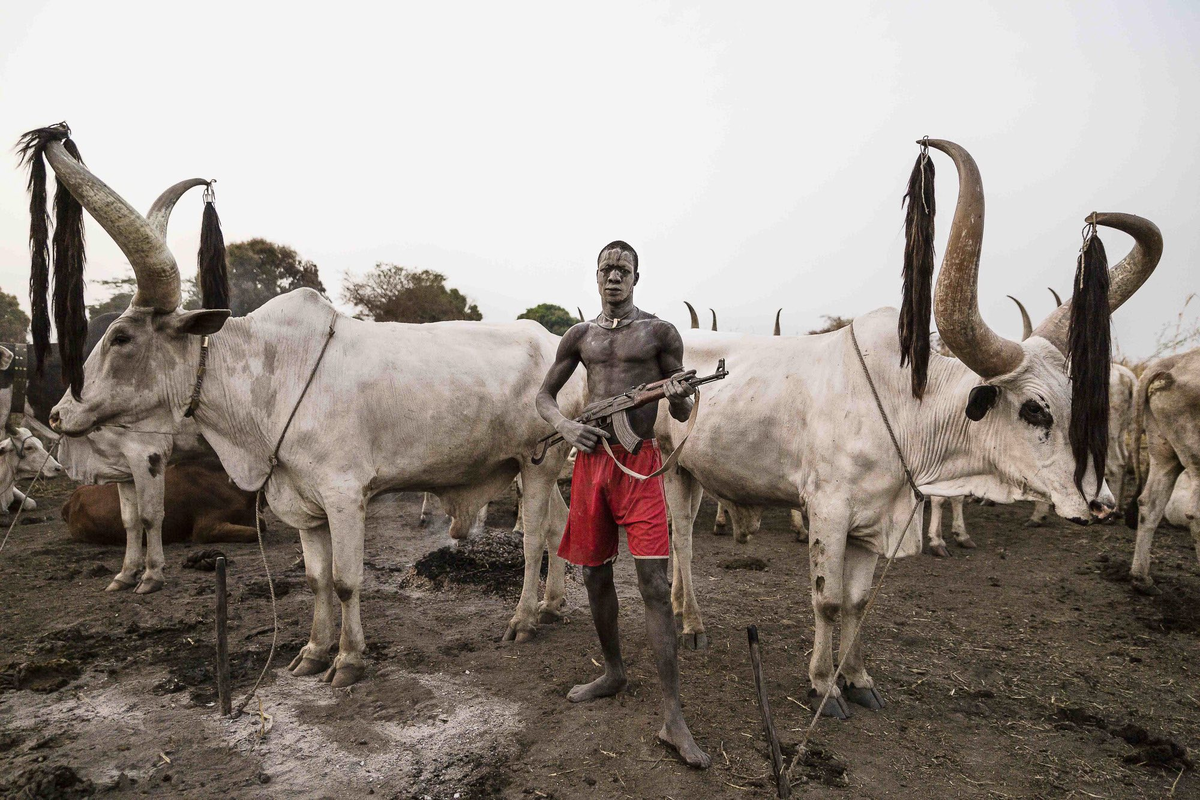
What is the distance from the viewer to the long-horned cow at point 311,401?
4.09 metres

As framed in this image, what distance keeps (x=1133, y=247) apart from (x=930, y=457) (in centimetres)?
156

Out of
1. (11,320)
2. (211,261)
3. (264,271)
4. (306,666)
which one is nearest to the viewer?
(306,666)

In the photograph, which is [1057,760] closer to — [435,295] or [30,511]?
[30,511]

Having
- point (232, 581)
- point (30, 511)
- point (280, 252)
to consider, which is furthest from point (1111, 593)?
point (280, 252)

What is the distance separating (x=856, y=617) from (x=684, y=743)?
135cm

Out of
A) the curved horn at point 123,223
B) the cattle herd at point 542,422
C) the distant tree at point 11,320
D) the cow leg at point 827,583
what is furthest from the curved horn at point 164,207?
the distant tree at point 11,320

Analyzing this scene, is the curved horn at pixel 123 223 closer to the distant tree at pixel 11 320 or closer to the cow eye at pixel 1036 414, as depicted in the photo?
the cow eye at pixel 1036 414

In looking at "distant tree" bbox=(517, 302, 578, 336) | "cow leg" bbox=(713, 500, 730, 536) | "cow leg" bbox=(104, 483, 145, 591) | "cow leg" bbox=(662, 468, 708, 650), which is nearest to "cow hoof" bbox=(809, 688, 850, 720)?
"cow leg" bbox=(662, 468, 708, 650)

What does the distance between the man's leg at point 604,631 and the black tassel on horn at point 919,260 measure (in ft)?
6.91

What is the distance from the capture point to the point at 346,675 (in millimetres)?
4191

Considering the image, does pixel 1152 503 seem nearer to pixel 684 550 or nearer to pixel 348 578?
Answer: pixel 684 550

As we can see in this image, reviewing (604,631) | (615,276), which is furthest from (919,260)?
(604,631)

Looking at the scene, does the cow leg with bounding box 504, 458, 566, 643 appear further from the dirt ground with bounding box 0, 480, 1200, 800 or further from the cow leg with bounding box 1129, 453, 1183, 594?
the cow leg with bounding box 1129, 453, 1183, 594

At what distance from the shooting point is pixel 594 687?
157 inches
